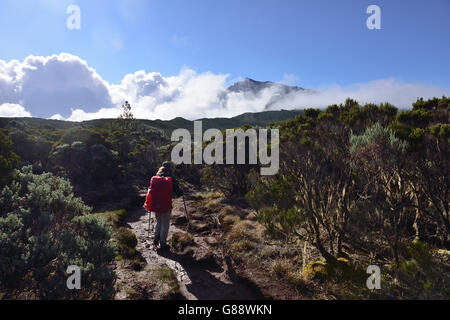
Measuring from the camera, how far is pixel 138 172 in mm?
26906

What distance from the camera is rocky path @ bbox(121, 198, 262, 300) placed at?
16.1ft

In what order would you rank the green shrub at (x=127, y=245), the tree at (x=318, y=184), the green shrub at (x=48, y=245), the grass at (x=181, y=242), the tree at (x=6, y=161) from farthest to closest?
the grass at (x=181, y=242), the green shrub at (x=127, y=245), the tree at (x=318, y=184), the tree at (x=6, y=161), the green shrub at (x=48, y=245)

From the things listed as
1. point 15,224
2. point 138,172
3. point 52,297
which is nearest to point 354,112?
point 52,297

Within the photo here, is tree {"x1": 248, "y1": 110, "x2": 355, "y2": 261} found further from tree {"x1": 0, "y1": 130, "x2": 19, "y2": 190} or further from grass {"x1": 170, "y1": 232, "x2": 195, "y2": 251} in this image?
tree {"x1": 0, "y1": 130, "x2": 19, "y2": 190}

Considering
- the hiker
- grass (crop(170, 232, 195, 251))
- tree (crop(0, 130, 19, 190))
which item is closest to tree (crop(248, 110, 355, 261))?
grass (crop(170, 232, 195, 251))

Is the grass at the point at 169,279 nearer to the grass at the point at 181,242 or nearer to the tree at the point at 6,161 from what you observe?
the grass at the point at 181,242

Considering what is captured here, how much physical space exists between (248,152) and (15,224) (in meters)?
10.4

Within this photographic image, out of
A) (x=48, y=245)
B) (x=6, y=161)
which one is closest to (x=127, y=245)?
(x=48, y=245)

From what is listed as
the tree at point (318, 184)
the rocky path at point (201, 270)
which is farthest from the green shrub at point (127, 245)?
the tree at point (318, 184)

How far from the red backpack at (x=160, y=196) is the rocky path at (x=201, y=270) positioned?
1399mm

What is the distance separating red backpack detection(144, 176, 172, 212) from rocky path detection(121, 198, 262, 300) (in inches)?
55.1

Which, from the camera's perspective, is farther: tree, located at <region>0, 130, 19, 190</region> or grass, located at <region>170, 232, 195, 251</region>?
grass, located at <region>170, 232, 195, 251</region>

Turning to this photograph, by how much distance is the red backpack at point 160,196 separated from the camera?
6242mm
